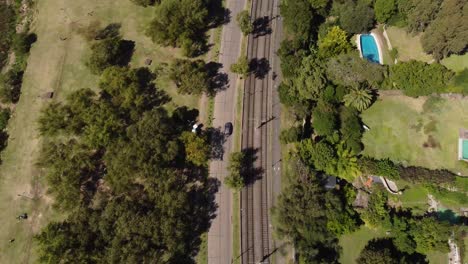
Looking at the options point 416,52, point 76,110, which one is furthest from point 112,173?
point 416,52

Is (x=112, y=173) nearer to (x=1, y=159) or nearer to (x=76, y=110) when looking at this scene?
(x=76, y=110)

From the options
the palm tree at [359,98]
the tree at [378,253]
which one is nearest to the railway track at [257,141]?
the palm tree at [359,98]

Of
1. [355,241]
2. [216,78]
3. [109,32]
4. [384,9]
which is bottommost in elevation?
[355,241]

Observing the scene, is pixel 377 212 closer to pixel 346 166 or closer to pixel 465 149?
pixel 346 166

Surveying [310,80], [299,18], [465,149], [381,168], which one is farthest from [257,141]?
[465,149]

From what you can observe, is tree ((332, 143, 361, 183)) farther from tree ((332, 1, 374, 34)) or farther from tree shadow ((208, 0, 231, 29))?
tree shadow ((208, 0, 231, 29))

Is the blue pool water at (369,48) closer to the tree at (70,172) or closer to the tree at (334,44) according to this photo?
the tree at (334,44)

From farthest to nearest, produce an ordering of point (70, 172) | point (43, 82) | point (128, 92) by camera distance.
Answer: point (43, 82) → point (128, 92) → point (70, 172)
